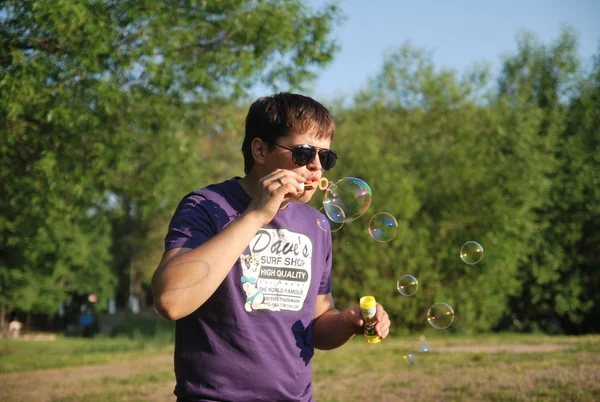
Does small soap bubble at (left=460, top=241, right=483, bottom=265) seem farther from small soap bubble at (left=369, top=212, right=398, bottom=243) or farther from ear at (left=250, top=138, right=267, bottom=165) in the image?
ear at (left=250, top=138, right=267, bottom=165)

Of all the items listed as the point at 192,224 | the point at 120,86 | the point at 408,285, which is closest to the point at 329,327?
the point at 192,224

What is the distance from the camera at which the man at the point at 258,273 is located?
2227 mm

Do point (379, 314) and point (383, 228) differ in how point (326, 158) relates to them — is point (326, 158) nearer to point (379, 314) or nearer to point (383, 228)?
point (379, 314)

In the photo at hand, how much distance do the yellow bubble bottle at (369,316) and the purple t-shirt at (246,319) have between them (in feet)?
0.72

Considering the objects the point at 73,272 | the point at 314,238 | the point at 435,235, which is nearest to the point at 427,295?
the point at 435,235

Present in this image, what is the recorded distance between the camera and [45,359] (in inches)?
472

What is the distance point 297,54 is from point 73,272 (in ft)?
74.9

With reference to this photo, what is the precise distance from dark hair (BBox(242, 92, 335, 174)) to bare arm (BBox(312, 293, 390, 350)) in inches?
28.9

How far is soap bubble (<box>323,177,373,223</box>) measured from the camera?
364 cm

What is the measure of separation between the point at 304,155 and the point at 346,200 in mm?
1125

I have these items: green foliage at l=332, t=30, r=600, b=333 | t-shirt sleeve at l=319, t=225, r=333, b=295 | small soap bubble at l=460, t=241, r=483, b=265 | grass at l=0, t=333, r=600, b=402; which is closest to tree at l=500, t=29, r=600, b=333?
green foliage at l=332, t=30, r=600, b=333

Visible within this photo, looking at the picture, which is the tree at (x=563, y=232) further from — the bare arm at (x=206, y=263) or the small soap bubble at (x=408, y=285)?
the bare arm at (x=206, y=263)

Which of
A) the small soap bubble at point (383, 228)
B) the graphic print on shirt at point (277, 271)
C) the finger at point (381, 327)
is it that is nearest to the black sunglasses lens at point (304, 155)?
the graphic print on shirt at point (277, 271)

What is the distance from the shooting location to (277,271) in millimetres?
2615
